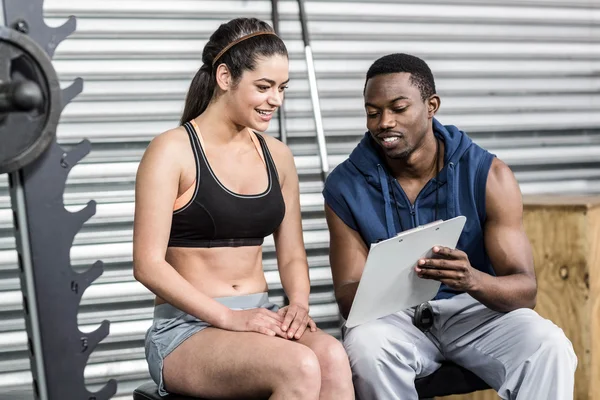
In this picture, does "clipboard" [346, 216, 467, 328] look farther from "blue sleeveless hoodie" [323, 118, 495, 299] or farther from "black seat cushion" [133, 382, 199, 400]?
"black seat cushion" [133, 382, 199, 400]

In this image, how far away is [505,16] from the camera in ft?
13.4

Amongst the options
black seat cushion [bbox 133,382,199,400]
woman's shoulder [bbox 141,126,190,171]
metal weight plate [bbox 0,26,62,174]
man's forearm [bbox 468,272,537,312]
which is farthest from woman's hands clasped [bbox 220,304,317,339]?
metal weight plate [bbox 0,26,62,174]

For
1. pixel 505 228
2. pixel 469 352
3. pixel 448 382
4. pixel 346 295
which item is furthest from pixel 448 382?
pixel 505 228

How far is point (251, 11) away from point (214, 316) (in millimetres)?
1833

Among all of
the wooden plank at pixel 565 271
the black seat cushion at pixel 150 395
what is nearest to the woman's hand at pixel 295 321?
the black seat cushion at pixel 150 395

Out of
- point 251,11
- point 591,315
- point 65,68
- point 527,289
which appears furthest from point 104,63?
point 591,315

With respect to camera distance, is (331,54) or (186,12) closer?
(186,12)

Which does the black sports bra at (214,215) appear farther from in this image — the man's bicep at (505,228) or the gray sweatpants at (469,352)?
the man's bicep at (505,228)

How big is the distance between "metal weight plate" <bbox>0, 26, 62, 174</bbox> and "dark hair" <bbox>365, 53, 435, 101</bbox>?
1.21 m

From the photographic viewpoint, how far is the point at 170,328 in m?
2.32

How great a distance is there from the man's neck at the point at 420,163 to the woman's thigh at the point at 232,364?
2.84ft

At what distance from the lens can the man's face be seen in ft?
8.86

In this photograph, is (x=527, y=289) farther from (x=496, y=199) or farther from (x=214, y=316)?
(x=214, y=316)

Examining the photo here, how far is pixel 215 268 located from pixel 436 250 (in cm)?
63
